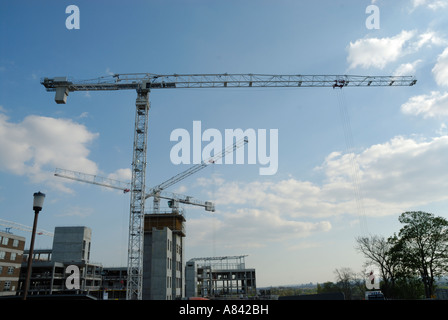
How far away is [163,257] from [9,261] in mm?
35945

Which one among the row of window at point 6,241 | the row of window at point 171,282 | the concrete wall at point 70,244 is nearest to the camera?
the row of window at point 171,282

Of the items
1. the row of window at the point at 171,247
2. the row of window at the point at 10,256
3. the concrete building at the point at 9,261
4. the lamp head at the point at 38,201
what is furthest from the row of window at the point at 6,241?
the lamp head at the point at 38,201

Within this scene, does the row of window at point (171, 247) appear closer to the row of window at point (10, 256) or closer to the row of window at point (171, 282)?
the row of window at point (171, 282)

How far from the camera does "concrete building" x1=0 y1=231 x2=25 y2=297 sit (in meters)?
70.4

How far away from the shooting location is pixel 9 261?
73062 mm

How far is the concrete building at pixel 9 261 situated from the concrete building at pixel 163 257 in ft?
97.2

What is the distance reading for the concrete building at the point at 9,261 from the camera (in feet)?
231

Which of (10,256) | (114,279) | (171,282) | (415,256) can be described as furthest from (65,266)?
(415,256)

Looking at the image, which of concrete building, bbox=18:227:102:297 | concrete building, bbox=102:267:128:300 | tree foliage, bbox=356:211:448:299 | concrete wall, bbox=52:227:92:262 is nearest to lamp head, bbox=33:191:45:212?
tree foliage, bbox=356:211:448:299

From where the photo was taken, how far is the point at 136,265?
74.3m

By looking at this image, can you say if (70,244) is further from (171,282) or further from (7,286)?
(171,282)
